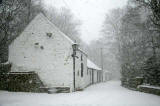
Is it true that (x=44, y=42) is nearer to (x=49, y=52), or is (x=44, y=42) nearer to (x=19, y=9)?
(x=49, y=52)

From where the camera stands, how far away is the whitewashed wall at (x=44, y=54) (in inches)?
690

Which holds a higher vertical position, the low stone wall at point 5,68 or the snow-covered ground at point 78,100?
the low stone wall at point 5,68

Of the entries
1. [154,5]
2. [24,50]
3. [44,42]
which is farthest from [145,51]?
[24,50]

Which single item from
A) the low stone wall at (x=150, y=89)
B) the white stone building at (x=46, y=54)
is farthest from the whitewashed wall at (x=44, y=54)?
the low stone wall at (x=150, y=89)

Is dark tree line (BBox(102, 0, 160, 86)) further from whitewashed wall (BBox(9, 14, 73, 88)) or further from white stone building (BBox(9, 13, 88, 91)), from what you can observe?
whitewashed wall (BBox(9, 14, 73, 88))

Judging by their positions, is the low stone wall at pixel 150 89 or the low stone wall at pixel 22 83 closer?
the low stone wall at pixel 150 89

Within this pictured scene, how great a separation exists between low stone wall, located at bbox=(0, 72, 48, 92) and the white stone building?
1.24 meters

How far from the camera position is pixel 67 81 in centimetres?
1727

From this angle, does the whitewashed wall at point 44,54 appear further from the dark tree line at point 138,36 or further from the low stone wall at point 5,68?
the dark tree line at point 138,36

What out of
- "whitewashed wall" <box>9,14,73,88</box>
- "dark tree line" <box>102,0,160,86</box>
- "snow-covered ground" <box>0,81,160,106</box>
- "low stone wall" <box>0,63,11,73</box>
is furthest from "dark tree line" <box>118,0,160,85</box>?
"low stone wall" <box>0,63,11,73</box>

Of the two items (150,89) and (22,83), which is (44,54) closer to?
(22,83)

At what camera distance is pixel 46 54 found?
18125 millimetres

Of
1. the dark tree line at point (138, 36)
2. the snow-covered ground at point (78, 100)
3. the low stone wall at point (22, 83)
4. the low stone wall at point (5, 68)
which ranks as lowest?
the snow-covered ground at point (78, 100)

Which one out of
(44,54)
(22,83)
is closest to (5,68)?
(22,83)
